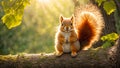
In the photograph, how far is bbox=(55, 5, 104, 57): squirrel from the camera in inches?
220

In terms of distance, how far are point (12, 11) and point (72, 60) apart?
1206 mm

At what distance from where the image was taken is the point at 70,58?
18.4 ft

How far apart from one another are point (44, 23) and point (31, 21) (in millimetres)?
1536

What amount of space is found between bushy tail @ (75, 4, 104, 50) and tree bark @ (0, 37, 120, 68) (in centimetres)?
38

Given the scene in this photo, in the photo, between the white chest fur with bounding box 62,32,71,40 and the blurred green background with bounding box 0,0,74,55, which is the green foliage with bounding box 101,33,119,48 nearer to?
the white chest fur with bounding box 62,32,71,40

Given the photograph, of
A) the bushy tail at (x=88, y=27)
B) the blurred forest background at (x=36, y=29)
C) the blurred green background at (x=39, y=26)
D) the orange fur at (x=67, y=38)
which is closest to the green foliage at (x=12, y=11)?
the orange fur at (x=67, y=38)

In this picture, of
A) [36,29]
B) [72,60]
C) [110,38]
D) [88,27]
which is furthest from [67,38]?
[36,29]

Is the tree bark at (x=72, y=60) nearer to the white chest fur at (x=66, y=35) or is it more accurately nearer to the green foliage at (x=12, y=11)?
the white chest fur at (x=66, y=35)

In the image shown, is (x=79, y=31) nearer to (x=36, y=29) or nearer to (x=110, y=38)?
(x=110, y=38)

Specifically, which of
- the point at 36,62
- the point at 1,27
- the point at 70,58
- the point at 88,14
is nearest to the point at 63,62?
the point at 70,58

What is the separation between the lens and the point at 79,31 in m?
5.97

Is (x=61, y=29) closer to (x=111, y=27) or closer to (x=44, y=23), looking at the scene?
(x=111, y=27)

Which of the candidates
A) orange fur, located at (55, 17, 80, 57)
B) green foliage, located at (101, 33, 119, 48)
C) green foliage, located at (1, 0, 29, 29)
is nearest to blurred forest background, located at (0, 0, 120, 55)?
orange fur, located at (55, 17, 80, 57)

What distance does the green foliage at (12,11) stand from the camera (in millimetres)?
5336
